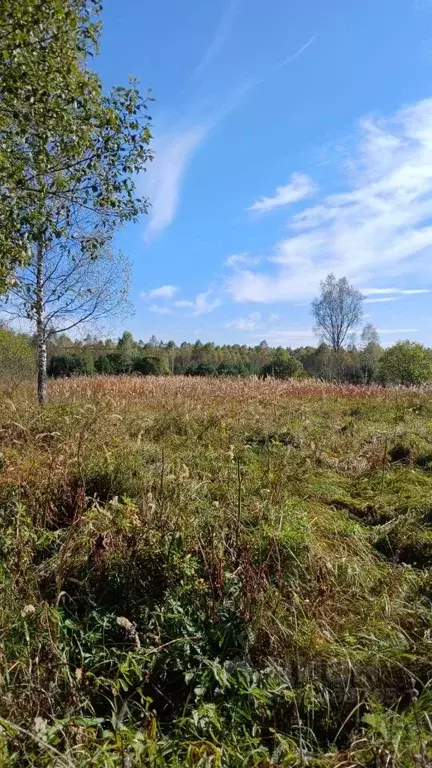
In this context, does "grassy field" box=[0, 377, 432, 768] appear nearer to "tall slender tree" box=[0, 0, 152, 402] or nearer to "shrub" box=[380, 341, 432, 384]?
"tall slender tree" box=[0, 0, 152, 402]

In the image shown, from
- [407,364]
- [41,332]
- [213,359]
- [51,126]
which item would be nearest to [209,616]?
[51,126]

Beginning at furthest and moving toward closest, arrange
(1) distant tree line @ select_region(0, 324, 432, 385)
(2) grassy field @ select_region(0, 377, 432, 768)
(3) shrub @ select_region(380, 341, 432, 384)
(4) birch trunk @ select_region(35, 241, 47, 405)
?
(3) shrub @ select_region(380, 341, 432, 384) < (1) distant tree line @ select_region(0, 324, 432, 385) < (4) birch trunk @ select_region(35, 241, 47, 405) < (2) grassy field @ select_region(0, 377, 432, 768)

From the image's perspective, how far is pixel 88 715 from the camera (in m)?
2.29

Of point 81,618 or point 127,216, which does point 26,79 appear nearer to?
Answer: point 127,216

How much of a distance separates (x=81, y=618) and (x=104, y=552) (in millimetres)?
441

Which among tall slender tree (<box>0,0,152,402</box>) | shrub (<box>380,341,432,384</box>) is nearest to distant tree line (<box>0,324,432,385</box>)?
shrub (<box>380,341,432,384</box>)

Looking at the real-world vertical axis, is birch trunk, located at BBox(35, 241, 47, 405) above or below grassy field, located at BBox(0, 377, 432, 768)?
above

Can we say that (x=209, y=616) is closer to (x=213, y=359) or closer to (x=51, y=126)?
(x=51, y=126)

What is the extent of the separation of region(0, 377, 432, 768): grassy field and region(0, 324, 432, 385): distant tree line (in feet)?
23.0

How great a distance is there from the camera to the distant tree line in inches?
772

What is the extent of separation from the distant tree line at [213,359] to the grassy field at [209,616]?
7018mm

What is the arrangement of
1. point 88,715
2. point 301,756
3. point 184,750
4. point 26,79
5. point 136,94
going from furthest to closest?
point 136,94 → point 26,79 → point 88,715 → point 184,750 → point 301,756

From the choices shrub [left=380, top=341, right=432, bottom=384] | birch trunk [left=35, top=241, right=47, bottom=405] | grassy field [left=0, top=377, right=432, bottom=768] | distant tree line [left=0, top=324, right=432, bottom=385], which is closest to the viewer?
grassy field [left=0, top=377, right=432, bottom=768]

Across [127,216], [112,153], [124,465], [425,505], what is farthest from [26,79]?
[425,505]
